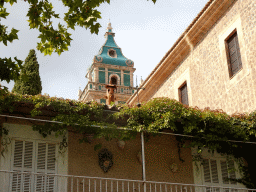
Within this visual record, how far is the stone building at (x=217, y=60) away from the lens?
1255 centimetres

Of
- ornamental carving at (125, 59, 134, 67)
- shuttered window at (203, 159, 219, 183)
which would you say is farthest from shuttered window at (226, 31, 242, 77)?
ornamental carving at (125, 59, 134, 67)

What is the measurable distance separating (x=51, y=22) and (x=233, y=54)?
274 inches

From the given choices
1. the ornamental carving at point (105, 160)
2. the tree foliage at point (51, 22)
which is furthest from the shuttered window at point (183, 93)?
the tree foliage at point (51, 22)

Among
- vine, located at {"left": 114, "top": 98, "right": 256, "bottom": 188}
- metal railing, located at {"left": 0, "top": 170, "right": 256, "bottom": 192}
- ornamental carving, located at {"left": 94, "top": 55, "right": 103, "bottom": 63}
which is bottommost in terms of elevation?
metal railing, located at {"left": 0, "top": 170, "right": 256, "bottom": 192}

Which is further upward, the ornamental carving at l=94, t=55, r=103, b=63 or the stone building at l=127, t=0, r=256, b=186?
the ornamental carving at l=94, t=55, r=103, b=63

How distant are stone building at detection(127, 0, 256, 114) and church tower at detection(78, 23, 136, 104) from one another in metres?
27.9

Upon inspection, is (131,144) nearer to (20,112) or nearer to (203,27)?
(20,112)

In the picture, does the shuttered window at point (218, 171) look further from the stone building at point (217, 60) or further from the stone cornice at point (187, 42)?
the stone cornice at point (187, 42)

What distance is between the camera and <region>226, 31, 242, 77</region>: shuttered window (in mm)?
13125

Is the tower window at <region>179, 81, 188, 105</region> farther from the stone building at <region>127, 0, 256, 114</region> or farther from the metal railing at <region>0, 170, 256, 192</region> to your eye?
the metal railing at <region>0, 170, 256, 192</region>

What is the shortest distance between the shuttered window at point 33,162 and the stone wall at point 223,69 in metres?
5.41

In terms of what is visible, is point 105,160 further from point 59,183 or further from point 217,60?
point 217,60

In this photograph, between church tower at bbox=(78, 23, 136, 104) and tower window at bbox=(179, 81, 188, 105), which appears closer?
tower window at bbox=(179, 81, 188, 105)

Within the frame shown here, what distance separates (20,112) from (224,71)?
6.29 meters
